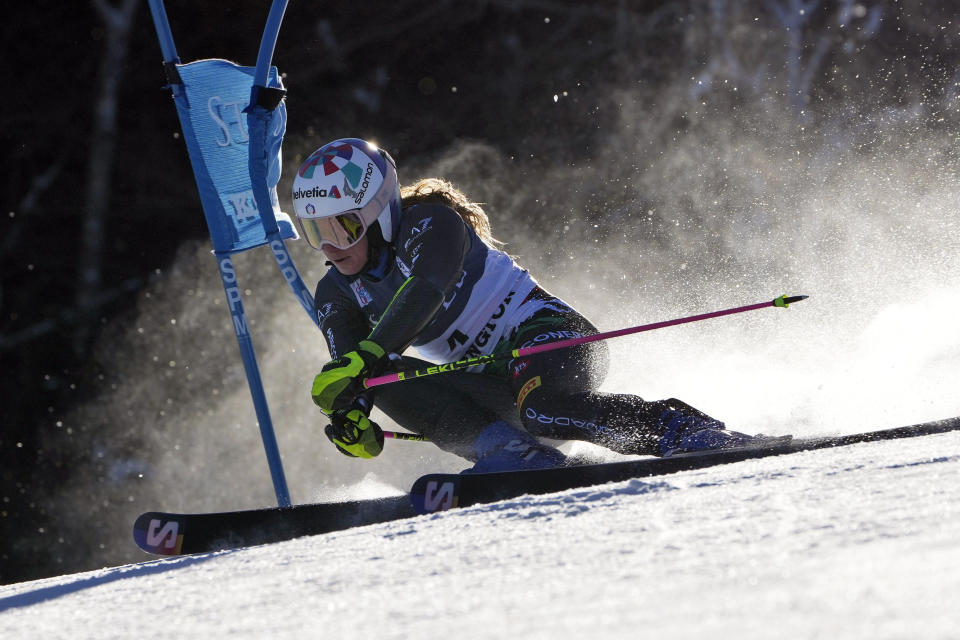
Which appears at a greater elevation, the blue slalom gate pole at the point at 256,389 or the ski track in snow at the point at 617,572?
the blue slalom gate pole at the point at 256,389

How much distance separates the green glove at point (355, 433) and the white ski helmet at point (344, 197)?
1.49 feet

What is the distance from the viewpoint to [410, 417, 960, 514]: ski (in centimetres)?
229

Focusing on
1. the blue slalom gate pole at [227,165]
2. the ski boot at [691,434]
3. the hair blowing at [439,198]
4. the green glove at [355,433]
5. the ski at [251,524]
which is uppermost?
the blue slalom gate pole at [227,165]

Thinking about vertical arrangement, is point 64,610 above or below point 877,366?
below

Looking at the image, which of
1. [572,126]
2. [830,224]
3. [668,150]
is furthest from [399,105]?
[830,224]

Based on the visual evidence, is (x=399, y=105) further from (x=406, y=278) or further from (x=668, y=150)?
(x=406, y=278)

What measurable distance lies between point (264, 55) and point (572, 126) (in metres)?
5.41

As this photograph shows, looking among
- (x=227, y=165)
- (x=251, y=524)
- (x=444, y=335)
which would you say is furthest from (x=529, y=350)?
(x=227, y=165)

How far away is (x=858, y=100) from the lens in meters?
8.34

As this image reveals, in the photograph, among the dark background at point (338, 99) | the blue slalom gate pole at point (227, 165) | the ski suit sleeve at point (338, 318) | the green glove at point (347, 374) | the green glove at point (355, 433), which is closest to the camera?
the green glove at point (347, 374)

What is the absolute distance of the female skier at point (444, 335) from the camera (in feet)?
8.53

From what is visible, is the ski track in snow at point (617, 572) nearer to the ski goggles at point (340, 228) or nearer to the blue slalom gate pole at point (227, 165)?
the ski goggles at point (340, 228)

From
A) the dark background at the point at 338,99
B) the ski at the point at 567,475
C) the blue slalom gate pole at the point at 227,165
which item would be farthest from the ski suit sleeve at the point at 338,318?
the dark background at the point at 338,99

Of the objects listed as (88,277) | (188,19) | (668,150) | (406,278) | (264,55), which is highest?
(188,19)
